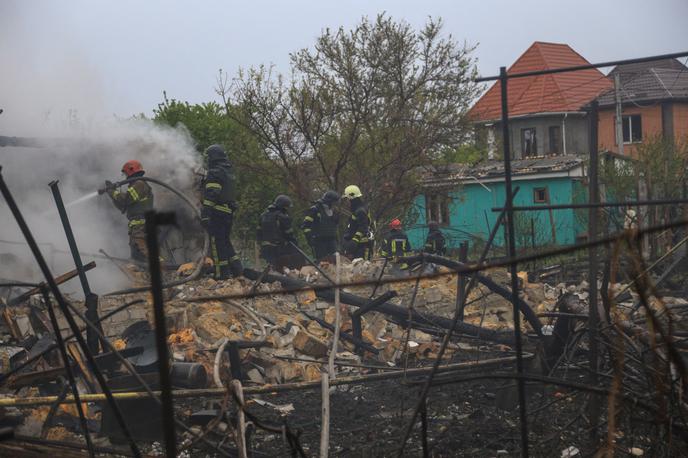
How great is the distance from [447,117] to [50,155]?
819cm

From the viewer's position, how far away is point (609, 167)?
1684cm

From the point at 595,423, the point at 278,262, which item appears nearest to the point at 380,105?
the point at 278,262

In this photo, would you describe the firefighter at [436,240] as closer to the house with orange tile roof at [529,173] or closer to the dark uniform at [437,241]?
the dark uniform at [437,241]

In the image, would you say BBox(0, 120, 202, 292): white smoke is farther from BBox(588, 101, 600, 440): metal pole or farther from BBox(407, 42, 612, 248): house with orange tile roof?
BBox(588, 101, 600, 440): metal pole

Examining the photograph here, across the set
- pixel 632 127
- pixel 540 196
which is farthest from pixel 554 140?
pixel 540 196

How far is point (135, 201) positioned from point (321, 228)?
3.37 m

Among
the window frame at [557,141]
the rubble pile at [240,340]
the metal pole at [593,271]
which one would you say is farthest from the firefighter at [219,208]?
the window frame at [557,141]

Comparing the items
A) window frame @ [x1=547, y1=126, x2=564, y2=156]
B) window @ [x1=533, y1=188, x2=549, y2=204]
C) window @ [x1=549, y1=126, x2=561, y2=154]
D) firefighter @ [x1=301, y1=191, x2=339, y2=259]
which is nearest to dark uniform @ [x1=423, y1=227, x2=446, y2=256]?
firefighter @ [x1=301, y1=191, x2=339, y2=259]

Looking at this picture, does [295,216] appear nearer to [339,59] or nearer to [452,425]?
[339,59]

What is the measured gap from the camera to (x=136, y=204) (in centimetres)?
1018

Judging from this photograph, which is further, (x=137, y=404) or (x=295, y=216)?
(x=295, y=216)

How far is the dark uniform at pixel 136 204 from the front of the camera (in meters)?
9.98

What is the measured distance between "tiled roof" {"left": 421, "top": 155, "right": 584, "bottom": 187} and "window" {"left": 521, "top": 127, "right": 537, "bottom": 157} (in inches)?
285

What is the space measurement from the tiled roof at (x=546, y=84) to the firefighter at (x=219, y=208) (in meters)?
17.7
